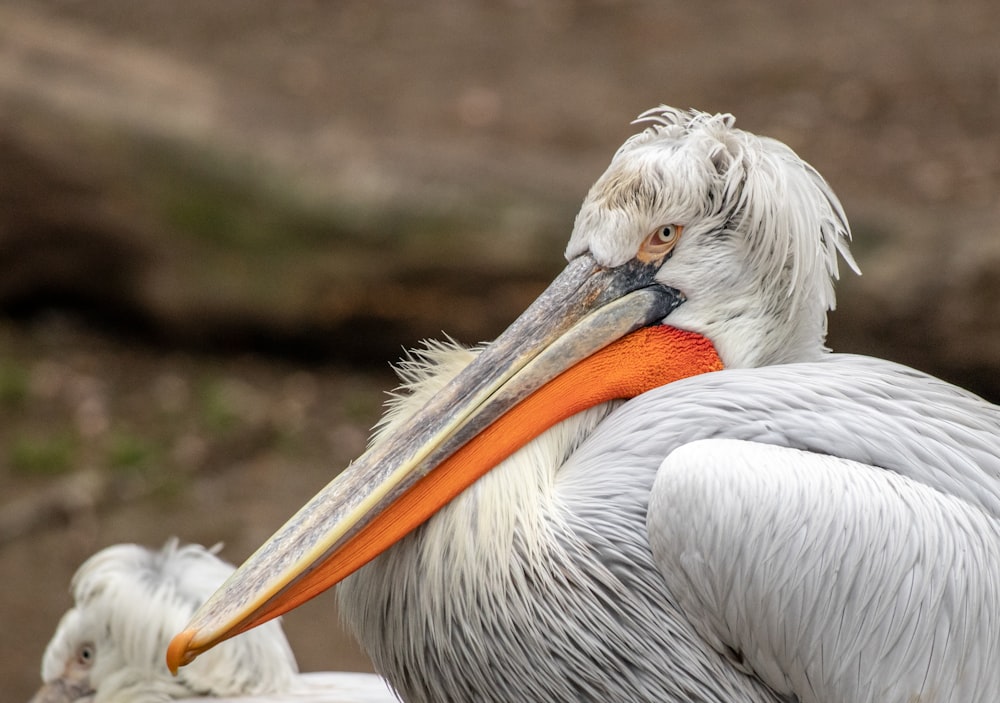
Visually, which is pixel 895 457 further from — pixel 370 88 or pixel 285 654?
pixel 370 88

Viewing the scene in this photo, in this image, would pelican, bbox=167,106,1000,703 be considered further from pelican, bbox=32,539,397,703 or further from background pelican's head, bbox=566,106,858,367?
pelican, bbox=32,539,397,703

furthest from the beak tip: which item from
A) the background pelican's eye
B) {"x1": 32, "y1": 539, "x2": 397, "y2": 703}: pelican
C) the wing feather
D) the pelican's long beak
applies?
the background pelican's eye

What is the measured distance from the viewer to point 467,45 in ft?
31.1

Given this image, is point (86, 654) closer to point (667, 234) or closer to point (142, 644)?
point (142, 644)

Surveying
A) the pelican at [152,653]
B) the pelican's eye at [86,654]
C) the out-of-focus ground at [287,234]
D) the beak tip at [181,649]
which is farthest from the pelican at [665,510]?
the out-of-focus ground at [287,234]

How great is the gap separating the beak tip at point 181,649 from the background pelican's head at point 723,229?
1.12 m

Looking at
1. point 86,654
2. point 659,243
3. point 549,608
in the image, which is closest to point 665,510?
point 549,608

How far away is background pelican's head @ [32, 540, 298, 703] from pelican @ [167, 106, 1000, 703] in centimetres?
80

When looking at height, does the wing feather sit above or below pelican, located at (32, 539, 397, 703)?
below

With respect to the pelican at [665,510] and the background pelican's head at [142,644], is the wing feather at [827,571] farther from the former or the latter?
the background pelican's head at [142,644]

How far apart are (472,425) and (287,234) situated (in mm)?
4680

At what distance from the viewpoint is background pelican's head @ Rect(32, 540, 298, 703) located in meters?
3.21

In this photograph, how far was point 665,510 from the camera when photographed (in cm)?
226

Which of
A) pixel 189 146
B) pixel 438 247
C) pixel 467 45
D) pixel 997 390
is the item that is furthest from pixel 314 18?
pixel 997 390
